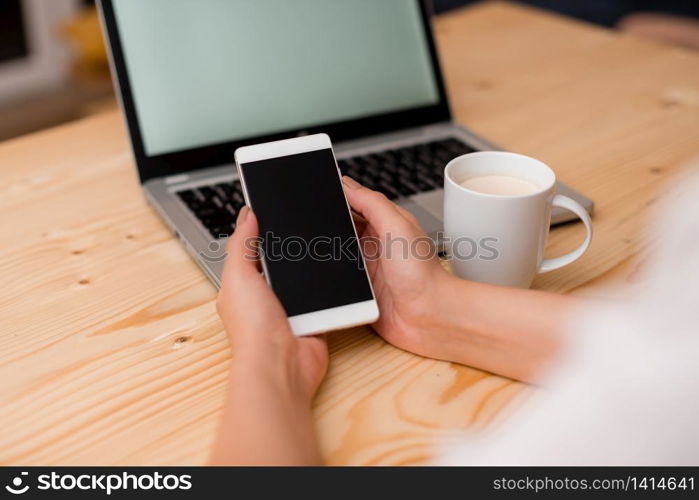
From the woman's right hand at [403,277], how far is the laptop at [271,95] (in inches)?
4.5

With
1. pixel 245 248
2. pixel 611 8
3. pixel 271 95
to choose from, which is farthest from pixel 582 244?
pixel 611 8

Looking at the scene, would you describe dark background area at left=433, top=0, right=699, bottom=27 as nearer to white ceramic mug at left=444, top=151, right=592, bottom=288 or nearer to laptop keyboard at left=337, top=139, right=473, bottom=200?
laptop keyboard at left=337, top=139, right=473, bottom=200

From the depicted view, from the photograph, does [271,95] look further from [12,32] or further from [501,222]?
[12,32]

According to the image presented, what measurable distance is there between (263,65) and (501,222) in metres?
0.41

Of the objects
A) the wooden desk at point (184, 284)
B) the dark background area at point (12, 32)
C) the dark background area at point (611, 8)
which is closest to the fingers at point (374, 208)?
the wooden desk at point (184, 284)

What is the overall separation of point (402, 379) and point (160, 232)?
13.9 inches

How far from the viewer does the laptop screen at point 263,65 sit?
83cm

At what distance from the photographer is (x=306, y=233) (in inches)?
24.4

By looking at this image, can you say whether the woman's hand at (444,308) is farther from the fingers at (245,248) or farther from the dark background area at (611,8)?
the dark background area at (611,8)

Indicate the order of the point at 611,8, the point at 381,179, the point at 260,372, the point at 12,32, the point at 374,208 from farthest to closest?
the point at 12,32
the point at 611,8
the point at 381,179
the point at 374,208
the point at 260,372

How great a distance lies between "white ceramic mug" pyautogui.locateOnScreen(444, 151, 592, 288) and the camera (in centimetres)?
61

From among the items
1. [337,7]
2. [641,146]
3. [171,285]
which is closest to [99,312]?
[171,285]

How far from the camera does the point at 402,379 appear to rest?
0.60m
